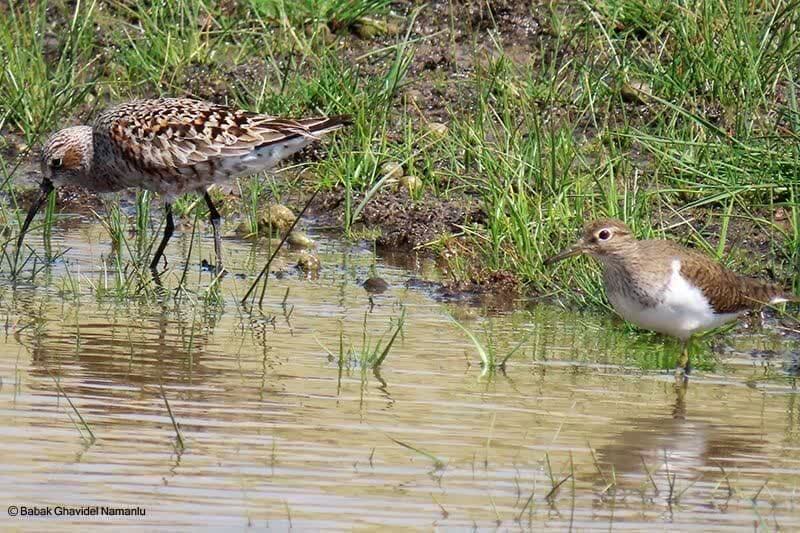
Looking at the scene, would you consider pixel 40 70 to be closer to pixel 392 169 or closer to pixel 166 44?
pixel 166 44

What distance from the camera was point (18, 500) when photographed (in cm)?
467

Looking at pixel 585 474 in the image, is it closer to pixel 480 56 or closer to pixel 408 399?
pixel 408 399

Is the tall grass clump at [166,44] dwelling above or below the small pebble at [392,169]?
above

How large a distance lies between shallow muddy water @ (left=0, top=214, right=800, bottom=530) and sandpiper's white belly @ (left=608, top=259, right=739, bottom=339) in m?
0.24

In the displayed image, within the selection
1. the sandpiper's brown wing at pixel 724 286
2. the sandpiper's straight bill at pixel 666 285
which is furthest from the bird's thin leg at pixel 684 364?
the sandpiper's brown wing at pixel 724 286

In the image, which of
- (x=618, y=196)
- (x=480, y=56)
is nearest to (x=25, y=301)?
(x=618, y=196)

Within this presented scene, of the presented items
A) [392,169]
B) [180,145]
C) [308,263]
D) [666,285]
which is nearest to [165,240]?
[180,145]

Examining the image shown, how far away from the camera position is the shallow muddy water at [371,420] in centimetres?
481

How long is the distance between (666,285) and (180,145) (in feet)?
12.0

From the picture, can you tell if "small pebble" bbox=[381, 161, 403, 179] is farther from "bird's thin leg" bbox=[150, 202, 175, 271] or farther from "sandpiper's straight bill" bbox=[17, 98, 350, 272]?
"bird's thin leg" bbox=[150, 202, 175, 271]

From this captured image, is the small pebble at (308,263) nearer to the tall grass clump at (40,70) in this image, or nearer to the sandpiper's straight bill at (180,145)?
the sandpiper's straight bill at (180,145)

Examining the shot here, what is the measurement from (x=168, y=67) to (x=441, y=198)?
2614 mm

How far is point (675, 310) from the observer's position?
716cm

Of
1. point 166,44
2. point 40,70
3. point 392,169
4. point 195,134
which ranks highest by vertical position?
point 166,44
